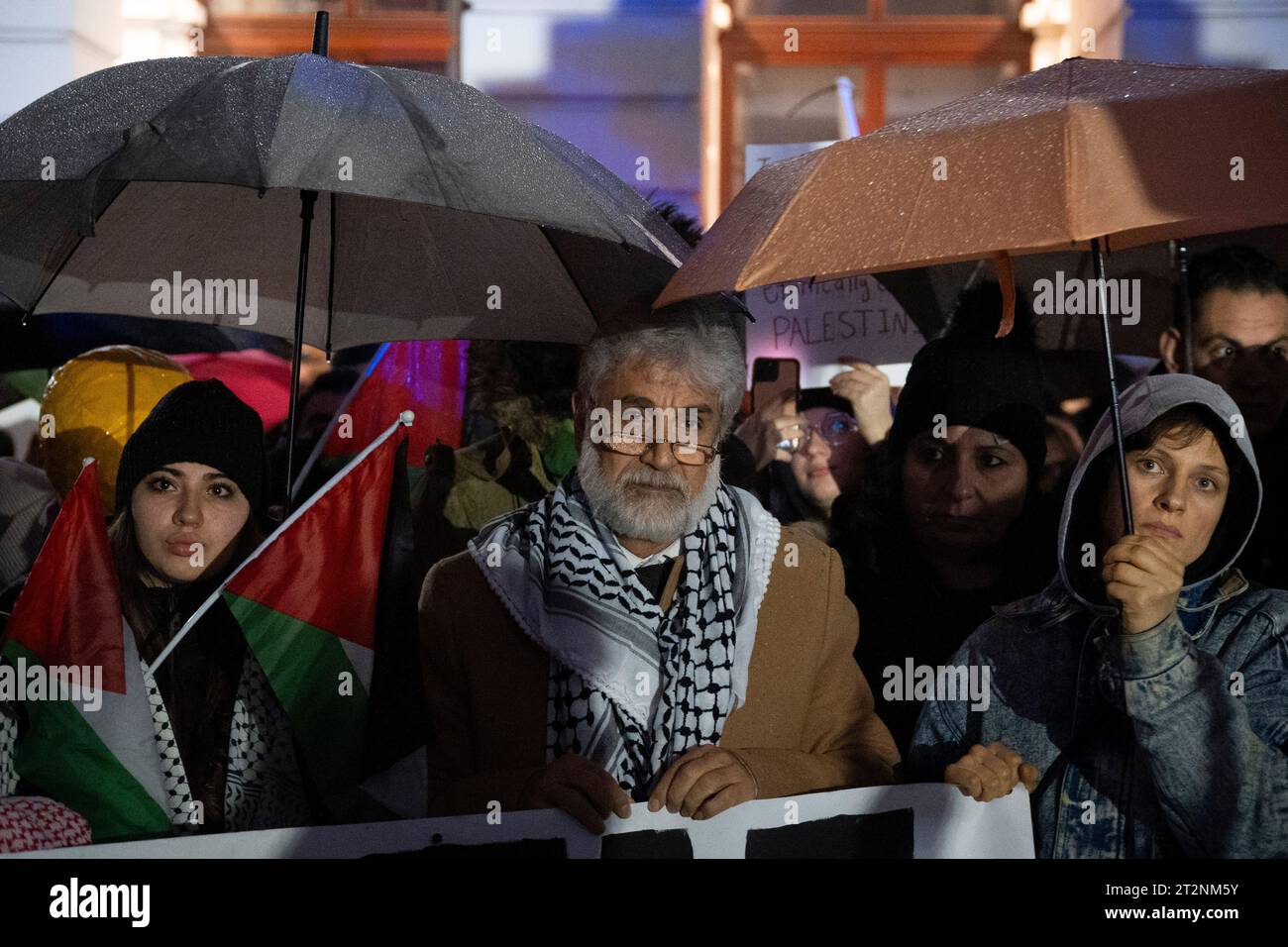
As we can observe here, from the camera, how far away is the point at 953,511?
3705 millimetres

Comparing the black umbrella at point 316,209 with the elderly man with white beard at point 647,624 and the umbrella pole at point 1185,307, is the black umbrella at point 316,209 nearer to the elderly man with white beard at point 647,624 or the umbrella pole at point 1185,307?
the elderly man with white beard at point 647,624

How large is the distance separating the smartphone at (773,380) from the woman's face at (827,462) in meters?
0.18

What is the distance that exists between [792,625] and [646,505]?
413 millimetres

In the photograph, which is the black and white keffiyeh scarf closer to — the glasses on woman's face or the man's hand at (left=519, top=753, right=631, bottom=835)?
the man's hand at (left=519, top=753, right=631, bottom=835)

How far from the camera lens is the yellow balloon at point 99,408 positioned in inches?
159

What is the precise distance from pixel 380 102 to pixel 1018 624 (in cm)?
167

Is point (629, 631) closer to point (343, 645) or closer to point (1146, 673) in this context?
point (343, 645)

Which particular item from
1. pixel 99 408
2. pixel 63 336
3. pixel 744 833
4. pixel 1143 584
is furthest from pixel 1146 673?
pixel 63 336

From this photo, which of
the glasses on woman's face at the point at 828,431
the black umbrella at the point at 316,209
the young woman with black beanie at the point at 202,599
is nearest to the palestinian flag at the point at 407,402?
the black umbrella at the point at 316,209

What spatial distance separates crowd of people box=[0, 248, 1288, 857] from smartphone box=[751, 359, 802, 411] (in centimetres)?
106

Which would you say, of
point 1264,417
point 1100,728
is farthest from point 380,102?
point 1264,417

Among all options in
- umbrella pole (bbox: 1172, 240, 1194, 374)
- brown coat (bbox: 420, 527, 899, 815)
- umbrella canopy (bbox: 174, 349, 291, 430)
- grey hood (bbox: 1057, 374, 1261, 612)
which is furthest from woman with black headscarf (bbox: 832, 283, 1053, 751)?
umbrella canopy (bbox: 174, 349, 291, 430)

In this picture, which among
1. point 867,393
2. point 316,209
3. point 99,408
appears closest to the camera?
point 316,209
